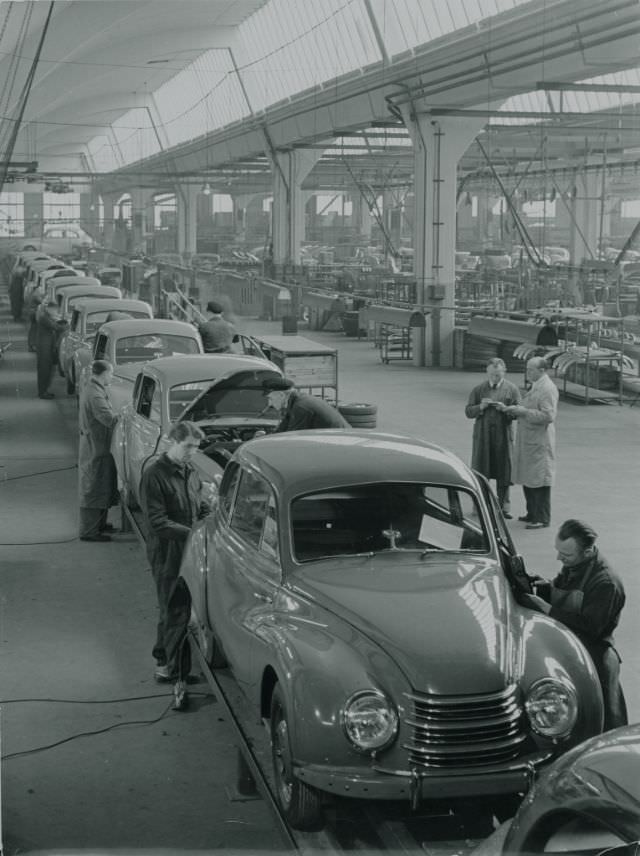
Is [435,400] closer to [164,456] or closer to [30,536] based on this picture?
[30,536]

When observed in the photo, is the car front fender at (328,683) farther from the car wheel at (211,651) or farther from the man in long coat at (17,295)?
the man in long coat at (17,295)

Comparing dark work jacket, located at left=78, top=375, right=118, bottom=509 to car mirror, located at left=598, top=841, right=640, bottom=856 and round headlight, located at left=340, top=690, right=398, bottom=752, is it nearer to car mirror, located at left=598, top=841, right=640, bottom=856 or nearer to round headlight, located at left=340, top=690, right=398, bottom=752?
round headlight, located at left=340, top=690, right=398, bottom=752

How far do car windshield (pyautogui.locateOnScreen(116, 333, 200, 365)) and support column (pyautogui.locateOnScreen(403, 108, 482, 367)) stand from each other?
10082mm

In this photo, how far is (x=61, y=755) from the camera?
22.0ft

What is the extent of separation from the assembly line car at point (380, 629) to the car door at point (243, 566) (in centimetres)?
1

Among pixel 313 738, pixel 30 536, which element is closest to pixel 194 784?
pixel 313 738

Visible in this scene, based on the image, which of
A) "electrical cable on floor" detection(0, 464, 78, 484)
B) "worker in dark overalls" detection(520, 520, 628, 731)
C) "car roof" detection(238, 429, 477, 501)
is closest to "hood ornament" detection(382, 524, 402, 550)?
"car roof" detection(238, 429, 477, 501)

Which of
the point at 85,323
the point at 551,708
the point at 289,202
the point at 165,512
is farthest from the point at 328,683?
the point at 289,202

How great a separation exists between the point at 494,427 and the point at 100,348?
6.73m

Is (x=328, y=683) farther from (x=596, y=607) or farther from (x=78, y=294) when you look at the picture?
(x=78, y=294)

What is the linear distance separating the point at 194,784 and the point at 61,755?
33.7 inches

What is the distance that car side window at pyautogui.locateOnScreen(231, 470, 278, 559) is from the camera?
21.3ft

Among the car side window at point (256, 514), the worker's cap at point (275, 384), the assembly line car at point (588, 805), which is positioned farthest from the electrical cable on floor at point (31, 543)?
the assembly line car at point (588, 805)

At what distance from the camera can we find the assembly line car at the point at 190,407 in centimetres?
1087
